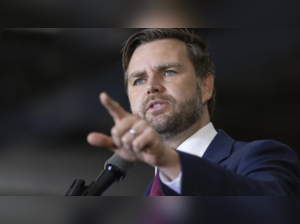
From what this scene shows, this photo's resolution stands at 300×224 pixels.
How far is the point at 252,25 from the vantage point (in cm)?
90

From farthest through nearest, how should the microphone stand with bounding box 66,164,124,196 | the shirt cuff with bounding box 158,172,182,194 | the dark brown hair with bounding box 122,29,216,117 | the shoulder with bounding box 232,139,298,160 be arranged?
the dark brown hair with bounding box 122,29,216,117 → the shoulder with bounding box 232,139,298,160 → the microphone stand with bounding box 66,164,124,196 → the shirt cuff with bounding box 158,172,182,194

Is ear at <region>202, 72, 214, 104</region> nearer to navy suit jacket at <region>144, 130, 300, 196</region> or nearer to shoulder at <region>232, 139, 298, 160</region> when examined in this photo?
navy suit jacket at <region>144, 130, 300, 196</region>

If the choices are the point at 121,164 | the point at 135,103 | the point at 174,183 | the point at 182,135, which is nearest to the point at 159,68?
the point at 135,103

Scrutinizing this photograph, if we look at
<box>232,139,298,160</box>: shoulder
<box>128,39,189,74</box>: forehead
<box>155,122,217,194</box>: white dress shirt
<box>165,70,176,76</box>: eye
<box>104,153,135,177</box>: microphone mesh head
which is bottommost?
<box>232,139,298,160</box>: shoulder

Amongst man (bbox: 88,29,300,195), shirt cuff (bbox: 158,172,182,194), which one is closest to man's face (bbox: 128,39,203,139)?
man (bbox: 88,29,300,195)

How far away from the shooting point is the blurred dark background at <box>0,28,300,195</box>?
53.2 inches

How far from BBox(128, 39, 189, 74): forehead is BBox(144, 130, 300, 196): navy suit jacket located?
0.40m

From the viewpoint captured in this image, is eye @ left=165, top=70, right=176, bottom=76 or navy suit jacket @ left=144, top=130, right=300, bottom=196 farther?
eye @ left=165, top=70, right=176, bottom=76

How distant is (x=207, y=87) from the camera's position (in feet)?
4.53

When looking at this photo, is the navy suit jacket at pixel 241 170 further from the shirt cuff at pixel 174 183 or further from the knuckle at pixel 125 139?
the knuckle at pixel 125 139

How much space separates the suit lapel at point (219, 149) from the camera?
0.95 metres

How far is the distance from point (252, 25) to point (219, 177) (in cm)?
57

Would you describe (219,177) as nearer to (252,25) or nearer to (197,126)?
(252,25)

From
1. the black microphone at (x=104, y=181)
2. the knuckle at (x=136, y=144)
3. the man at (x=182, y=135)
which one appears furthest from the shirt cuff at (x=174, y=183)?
the black microphone at (x=104, y=181)
